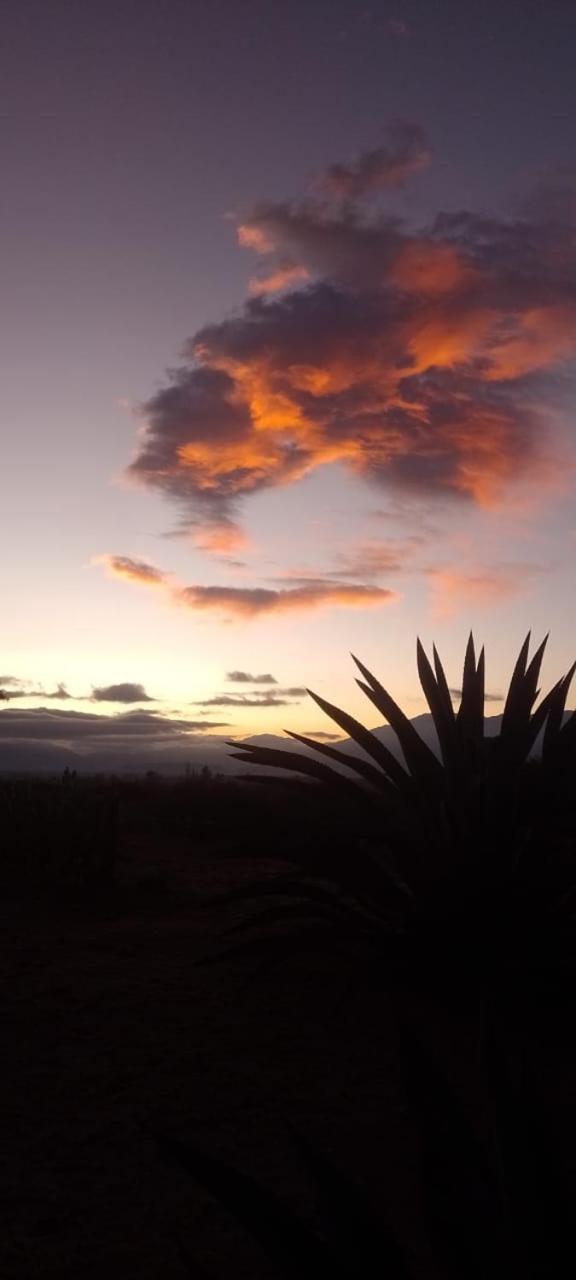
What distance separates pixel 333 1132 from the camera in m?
3.35

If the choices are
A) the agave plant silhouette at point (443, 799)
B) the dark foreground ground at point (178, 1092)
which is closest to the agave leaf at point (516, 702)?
the agave plant silhouette at point (443, 799)

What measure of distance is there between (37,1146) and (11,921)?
392cm

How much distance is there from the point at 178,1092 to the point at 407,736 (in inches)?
86.2

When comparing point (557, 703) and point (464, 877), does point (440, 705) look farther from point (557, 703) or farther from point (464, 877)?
point (464, 877)

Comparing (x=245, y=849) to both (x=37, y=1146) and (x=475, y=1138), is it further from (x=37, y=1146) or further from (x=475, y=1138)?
(x=475, y=1138)

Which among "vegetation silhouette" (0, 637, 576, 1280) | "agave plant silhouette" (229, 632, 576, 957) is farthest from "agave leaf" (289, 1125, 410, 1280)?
"agave plant silhouette" (229, 632, 576, 957)

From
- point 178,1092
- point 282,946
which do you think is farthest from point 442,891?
point 178,1092

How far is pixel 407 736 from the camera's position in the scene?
16.8 feet

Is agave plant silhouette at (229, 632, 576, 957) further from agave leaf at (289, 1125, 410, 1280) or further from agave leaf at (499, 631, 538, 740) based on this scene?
agave leaf at (289, 1125, 410, 1280)

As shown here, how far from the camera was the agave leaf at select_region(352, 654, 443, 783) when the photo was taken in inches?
196

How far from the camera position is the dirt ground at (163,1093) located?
2.76 m

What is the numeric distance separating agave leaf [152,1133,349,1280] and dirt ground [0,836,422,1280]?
102 mm

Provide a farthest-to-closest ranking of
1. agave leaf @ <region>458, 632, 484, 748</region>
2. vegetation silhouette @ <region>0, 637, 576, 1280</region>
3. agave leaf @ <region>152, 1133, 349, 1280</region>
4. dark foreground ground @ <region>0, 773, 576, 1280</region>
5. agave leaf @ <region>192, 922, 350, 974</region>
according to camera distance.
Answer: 1. agave leaf @ <region>458, 632, 484, 748</region>
2. agave leaf @ <region>192, 922, 350, 974</region>
3. vegetation silhouette @ <region>0, 637, 576, 1280</region>
4. dark foreground ground @ <region>0, 773, 576, 1280</region>
5. agave leaf @ <region>152, 1133, 349, 1280</region>

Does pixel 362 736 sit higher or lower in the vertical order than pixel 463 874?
higher
